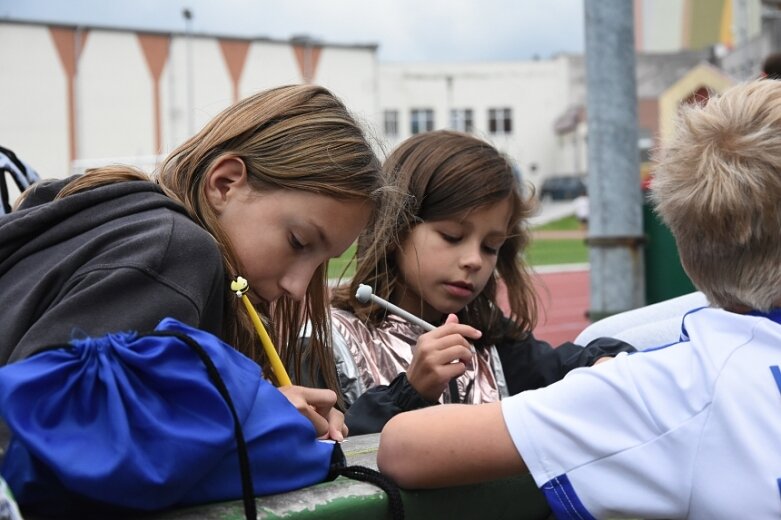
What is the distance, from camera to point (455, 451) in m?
1.20

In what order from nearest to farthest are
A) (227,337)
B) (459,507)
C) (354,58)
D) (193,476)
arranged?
(193,476) → (459,507) → (227,337) → (354,58)

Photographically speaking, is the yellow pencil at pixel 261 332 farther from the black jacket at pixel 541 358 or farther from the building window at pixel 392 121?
the building window at pixel 392 121

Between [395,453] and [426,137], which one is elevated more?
[426,137]

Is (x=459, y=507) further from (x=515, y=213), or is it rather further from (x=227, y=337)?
(x=515, y=213)

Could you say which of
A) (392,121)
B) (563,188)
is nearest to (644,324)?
(563,188)

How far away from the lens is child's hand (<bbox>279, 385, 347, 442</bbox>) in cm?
138

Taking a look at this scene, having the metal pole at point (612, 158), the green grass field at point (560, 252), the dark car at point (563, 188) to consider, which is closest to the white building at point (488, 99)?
the dark car at point (563, 188)

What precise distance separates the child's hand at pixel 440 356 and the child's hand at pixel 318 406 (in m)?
0.25

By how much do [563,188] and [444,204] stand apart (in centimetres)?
4088

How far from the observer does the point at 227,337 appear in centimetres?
158

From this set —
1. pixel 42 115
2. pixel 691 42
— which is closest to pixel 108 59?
pixel 42 115

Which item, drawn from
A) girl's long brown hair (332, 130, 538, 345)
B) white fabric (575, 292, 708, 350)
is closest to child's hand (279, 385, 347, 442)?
girl's long brown hair (332, 130, 538, 345)

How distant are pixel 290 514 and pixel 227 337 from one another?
545mm

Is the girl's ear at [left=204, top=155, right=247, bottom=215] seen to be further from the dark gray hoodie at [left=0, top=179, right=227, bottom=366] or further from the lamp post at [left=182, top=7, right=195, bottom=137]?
the lamp post at [left=182, top=7, right=195, bottom=137]
